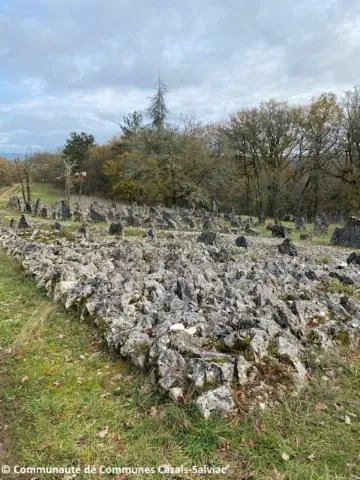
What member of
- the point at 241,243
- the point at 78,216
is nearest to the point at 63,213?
the point at 78,216

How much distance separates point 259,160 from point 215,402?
2781 centimetres

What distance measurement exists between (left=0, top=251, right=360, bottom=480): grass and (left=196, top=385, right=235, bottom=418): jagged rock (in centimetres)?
7

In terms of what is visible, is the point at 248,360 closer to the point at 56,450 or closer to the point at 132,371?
the point at 132,371

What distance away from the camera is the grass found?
104 inches

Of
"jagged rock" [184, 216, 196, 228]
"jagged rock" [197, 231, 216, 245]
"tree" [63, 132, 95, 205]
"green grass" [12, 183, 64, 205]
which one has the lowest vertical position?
"jagged rock" [197, 231, 216, 245]

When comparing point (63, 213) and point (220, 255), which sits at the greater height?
point (63, 213)

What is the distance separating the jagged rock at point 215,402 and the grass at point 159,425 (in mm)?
69

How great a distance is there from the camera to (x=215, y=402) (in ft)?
9.84

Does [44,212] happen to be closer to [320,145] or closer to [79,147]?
[320,145]

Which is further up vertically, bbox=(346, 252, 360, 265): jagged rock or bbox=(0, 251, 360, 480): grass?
bbox=(346, 252, 360, 265): jagged rock

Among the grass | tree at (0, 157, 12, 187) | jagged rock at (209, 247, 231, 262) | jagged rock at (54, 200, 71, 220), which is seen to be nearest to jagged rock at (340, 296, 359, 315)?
the grass

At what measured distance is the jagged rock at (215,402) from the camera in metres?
2.97

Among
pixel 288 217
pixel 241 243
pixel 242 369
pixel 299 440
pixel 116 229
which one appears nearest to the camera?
pixel 299 440

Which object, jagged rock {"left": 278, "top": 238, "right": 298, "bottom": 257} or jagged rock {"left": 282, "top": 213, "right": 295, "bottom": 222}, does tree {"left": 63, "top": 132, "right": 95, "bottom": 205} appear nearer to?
jagged rock {"left": 282, "top": 213, "right": 295, "bottom": 222}
